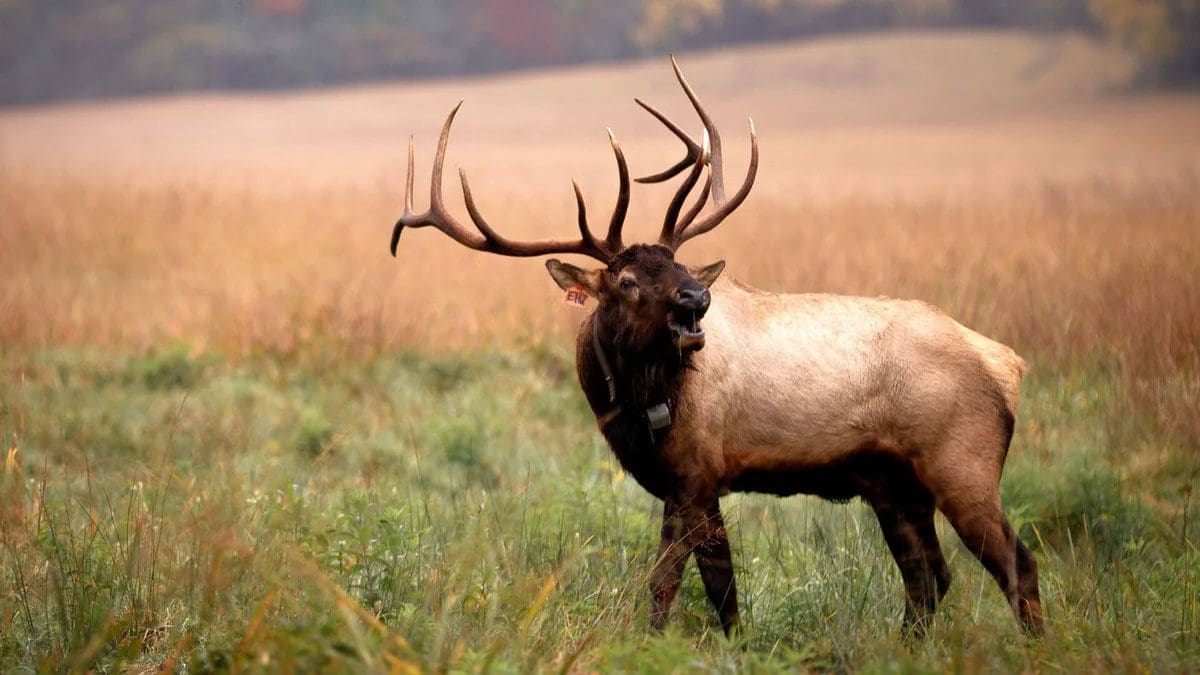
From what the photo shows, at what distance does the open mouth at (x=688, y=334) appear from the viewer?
396 cm

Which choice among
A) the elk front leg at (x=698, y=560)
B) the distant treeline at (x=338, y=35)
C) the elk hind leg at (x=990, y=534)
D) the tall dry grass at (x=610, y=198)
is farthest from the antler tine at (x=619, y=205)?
the distant treeline at (x=338, y=35)

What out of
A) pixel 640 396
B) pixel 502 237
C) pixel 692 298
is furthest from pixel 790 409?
pixel 502 237

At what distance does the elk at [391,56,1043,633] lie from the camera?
4.13 m

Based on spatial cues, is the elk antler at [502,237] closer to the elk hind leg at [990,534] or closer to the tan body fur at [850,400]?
the tan body fur at [850,400]

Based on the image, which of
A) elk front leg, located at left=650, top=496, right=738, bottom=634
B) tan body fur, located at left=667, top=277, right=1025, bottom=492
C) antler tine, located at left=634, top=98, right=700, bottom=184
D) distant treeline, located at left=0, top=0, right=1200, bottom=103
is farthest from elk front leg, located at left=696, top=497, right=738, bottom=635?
distant treeline, located at left=0, top=0, right=1200, bottom=103

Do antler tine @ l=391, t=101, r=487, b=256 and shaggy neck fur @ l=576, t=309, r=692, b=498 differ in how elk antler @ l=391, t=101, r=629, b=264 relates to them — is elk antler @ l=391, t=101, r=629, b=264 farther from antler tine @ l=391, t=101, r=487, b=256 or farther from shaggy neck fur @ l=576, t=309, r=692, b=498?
shaggy neck fur @ l=576, t=309, r=692, b=498

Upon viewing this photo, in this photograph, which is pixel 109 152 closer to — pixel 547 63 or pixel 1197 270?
pixel 547 63

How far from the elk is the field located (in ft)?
0.77

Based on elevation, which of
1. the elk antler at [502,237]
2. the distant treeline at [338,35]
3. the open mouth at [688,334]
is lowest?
the open mouth at [688,334]

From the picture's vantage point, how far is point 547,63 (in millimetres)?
25469

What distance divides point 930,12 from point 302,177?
433 inches

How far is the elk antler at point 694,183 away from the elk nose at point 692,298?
1.31 ft

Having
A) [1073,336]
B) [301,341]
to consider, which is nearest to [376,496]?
[301,341]

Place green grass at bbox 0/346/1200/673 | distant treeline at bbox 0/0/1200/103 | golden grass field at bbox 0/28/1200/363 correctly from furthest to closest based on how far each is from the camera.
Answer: distant treeline at bbox 0/0/1200/103 → golden grass field at bbox 0/28/1200/363 → green grass at bbox 0/346/1200/673
